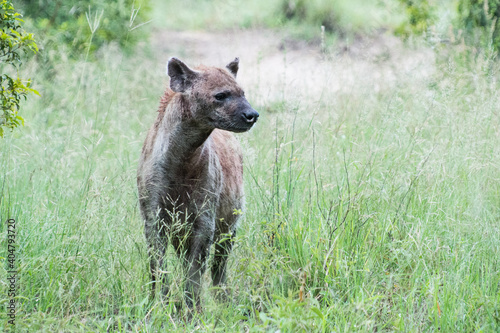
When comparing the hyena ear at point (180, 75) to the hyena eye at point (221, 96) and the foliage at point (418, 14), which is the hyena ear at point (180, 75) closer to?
the hyena eye at point (221, 96)

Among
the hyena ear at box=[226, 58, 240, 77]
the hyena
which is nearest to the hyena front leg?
the hyena

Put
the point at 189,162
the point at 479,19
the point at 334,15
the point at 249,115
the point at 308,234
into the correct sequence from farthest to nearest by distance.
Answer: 1. the point at 334,15
2. the point at 479,19
3. the point at 189,162
4. the point at 249,115
5. the point at 308,234

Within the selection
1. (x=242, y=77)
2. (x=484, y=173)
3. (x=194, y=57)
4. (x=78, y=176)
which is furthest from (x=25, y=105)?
(x=484, y=173)

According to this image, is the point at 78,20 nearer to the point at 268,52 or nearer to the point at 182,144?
the point at 268,52

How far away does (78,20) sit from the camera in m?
8.16

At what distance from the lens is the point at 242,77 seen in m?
8.43

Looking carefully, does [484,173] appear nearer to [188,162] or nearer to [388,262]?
[388,262]

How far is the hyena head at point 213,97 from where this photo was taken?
12.7 ft

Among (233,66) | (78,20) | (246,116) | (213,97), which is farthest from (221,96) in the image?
(78,20)

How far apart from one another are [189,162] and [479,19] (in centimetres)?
485

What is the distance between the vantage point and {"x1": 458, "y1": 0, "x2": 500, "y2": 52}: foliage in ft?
23.4

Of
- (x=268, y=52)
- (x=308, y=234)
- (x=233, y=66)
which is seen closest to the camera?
(x=308, y=234)

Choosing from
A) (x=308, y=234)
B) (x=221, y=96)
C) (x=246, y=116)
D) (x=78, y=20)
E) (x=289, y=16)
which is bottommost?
(x=308, y=234)

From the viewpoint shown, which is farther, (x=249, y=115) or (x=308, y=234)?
(x=249, y=115)
